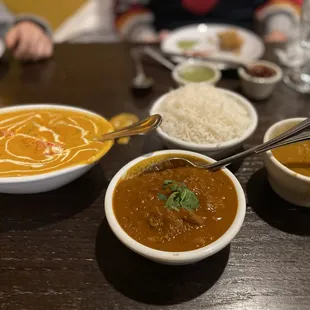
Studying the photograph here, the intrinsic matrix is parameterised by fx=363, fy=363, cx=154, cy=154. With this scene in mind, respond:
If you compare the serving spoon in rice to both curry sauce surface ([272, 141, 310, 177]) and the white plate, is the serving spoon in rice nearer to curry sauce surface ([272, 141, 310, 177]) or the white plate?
curry sauce surface ([272, 141, 310, 177])

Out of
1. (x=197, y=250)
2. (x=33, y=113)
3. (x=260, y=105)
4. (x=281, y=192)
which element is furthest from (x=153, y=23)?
(x=197, y=250)

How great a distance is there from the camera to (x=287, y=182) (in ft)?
4.43

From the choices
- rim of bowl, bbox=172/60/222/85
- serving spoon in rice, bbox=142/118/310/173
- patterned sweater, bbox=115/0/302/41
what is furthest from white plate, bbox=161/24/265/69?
serving spoon in rice, bbox=142/118/310/173

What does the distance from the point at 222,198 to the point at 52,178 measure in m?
0.61

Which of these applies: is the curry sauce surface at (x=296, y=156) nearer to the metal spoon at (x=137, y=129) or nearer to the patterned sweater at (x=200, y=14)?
the metal spoon at (x=137, y=129)

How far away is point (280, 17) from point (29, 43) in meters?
2.10

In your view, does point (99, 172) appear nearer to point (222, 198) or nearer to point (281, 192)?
point (222, 198)

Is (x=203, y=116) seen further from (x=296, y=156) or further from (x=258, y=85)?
(x=258, y=85)

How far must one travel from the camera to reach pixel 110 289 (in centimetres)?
116

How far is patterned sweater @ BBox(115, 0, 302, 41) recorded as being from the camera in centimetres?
316

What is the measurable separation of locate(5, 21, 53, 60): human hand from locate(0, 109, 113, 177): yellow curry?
1024 millimetres

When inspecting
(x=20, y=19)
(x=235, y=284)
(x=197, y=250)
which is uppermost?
(x=20, y=19)

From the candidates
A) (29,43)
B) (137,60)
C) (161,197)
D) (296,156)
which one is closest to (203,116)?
(296,156)

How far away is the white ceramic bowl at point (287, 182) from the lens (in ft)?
4.30
